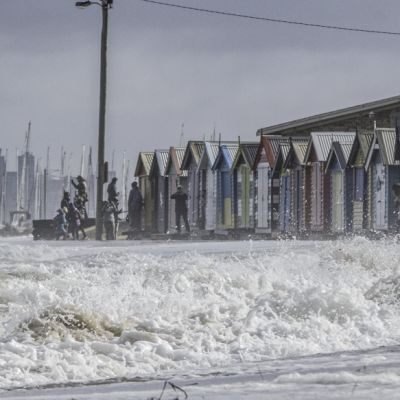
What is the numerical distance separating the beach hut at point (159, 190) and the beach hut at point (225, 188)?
4964 mm

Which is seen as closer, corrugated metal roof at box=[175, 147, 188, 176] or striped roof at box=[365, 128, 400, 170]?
striped roof at box=[365, 128, 400, 170]

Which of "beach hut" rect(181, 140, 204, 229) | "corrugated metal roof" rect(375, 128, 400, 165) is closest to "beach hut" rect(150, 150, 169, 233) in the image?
"beach hut" rect(181, 140, 204, 229)

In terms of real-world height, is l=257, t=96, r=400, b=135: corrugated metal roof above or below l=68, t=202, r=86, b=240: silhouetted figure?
above

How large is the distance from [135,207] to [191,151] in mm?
3130

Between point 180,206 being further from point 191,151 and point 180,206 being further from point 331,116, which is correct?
point 331,116

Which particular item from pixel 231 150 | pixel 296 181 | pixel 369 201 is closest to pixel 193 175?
pixel 231 150

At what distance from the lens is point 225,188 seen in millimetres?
48000

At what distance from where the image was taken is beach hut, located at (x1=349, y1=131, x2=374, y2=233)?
1534 inches

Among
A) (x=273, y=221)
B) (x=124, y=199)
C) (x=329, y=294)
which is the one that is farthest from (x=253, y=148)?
(x=124, y=199)

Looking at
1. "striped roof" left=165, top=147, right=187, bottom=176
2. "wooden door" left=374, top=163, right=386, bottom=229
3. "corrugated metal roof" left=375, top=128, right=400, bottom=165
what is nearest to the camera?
"corrugated metal roof" left=375, top=128, right=400, bottom=165

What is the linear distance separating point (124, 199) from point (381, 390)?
444ft

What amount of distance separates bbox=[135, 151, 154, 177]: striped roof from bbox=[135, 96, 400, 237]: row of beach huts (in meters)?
0.07

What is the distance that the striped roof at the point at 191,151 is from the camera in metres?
50.3

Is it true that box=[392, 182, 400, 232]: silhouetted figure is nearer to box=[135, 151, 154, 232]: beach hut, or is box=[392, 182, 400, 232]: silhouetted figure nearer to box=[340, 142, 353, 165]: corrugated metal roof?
box=[340, 142, 353, 165]: corrugated metal roof
